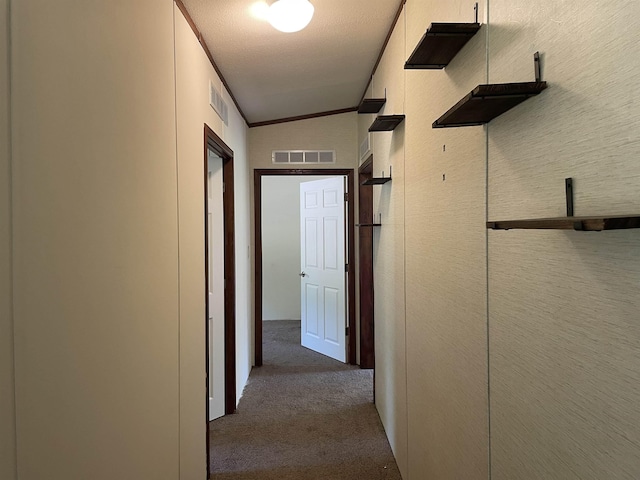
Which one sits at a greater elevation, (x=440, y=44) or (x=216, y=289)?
(x=440, y=44)

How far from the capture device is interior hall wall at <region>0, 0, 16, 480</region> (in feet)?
2.62

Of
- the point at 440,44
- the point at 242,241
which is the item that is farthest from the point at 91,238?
the point at 242,241

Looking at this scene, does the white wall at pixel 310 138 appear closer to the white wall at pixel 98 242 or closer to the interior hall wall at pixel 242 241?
the interior hall wall at pixel 242 241

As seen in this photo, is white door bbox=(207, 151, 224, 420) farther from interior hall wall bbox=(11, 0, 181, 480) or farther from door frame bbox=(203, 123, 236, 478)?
interior hall wall bbox=(11, 0, 181, 480)

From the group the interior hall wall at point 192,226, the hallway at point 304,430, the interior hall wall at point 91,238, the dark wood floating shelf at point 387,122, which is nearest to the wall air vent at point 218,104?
the interior hall wall at point 192,226

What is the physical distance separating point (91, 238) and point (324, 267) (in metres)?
3.90

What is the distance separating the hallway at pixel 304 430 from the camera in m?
2.64

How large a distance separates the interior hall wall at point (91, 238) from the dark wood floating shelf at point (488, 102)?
97cm

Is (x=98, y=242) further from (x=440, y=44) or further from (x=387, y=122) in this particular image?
(x=387, y=122)

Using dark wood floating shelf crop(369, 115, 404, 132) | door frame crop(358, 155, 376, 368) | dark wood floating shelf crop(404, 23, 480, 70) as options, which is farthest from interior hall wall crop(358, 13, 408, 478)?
door frame crop(358, 155, 376, 368)

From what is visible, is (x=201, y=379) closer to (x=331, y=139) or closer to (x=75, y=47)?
(x=75, y=47)

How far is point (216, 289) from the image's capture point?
10.8 feet

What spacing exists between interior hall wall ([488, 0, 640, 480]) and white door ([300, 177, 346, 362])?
3452 millimetres

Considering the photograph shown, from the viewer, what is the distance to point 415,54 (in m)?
1.50
